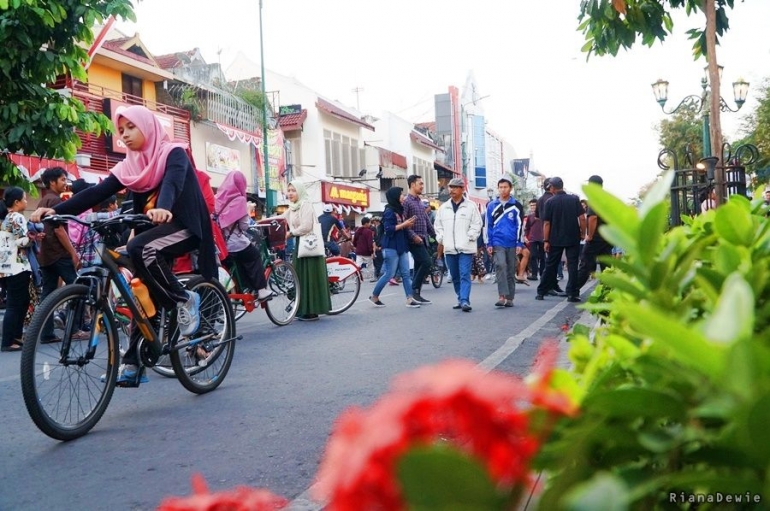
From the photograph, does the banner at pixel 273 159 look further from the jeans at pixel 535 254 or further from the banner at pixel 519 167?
the banner at pixel 519 167

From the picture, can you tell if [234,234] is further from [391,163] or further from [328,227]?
[391,163]

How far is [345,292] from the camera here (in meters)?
10.4

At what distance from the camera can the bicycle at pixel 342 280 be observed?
10133 millimetres

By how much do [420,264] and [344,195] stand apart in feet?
83.3

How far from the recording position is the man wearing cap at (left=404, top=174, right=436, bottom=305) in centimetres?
1031

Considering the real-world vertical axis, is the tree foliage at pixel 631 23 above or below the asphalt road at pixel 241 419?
above

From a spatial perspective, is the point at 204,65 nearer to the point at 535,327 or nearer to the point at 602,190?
the point at 535,327

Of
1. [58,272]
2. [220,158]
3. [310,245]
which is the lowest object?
[58,272]

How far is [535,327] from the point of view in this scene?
7.51 meters


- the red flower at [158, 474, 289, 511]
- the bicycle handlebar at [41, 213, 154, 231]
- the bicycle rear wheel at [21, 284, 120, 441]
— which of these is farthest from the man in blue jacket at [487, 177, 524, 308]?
the red flower at [158, 474, 289, 511]

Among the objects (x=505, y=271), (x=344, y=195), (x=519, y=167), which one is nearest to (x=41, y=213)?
(x=505, y=271)

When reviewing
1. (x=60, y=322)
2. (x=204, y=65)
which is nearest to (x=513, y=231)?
(x=60, y=322)

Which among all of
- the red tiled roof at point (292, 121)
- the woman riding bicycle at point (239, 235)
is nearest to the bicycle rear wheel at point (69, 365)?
the woman riding bicycle at point (239, 235)

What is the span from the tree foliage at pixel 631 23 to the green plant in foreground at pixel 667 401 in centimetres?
534
